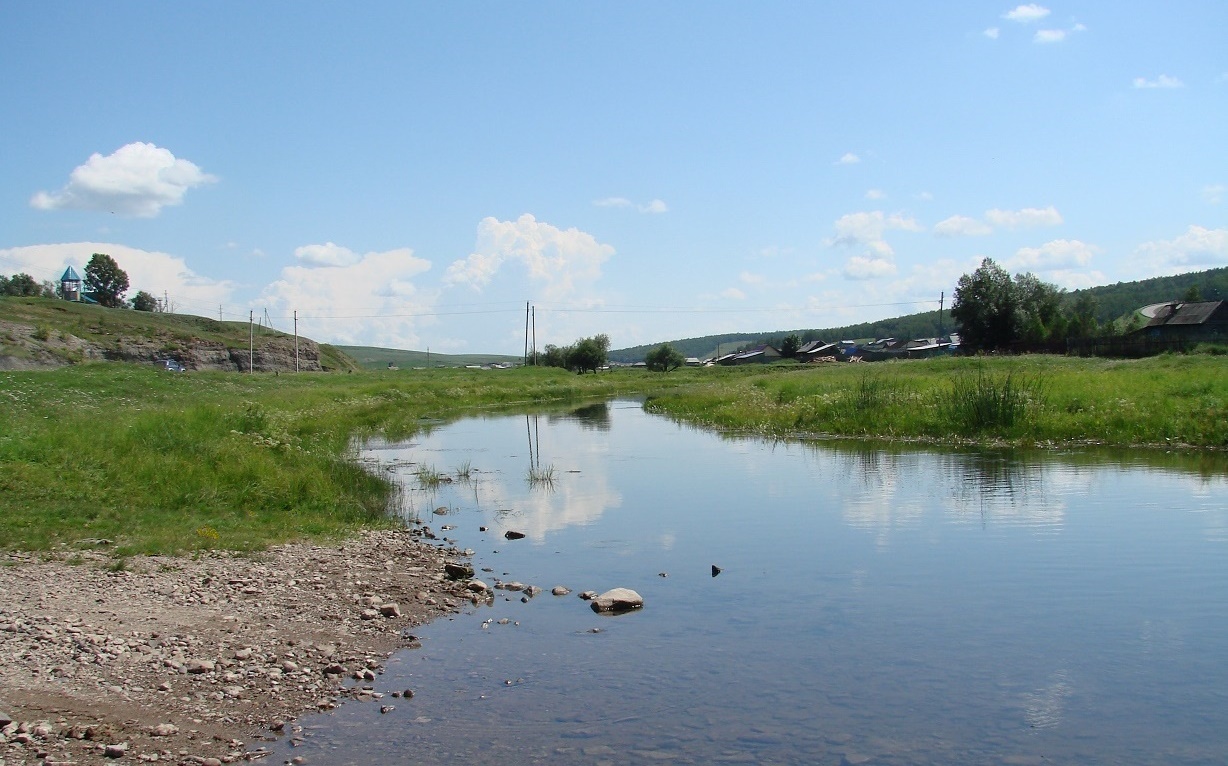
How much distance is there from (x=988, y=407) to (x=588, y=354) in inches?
4195

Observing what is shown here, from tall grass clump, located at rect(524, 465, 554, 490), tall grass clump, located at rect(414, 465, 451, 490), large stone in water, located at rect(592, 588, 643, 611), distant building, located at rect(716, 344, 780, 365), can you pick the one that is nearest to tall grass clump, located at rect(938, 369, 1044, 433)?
tall grass clump, located at rect(524, 465, 554, 490)

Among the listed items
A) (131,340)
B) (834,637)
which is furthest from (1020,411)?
(131,340)

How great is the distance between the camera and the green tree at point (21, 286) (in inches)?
5182

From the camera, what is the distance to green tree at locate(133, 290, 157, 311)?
133875 mm

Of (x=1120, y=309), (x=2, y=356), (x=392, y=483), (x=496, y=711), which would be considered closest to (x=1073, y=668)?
(x=496, y=711)

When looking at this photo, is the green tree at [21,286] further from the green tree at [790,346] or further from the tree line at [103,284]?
the green tree at [790,346]

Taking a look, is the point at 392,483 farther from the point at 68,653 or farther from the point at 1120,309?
the point at 1120,309

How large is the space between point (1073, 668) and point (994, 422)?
23.5 m

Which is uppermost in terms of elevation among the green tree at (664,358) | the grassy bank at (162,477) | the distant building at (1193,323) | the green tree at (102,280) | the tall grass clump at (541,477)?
the green tree at (102,280)

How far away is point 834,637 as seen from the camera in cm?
1068

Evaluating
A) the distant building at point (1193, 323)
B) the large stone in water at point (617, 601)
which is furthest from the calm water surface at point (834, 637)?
the distant building at point (1193, 323)

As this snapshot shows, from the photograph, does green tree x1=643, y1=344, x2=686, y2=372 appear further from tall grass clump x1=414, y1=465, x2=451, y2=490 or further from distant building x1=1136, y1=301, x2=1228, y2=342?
tall grass clump x1=414, y1=465, x2=451, y2=490

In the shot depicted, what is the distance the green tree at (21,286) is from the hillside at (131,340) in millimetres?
34808

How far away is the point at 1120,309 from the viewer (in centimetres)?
14700
